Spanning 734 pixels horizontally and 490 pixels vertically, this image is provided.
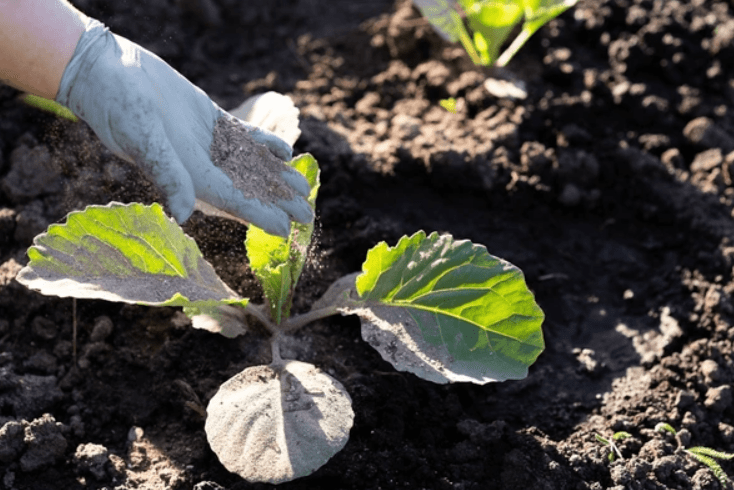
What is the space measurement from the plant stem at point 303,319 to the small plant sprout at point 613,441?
2.33 feet

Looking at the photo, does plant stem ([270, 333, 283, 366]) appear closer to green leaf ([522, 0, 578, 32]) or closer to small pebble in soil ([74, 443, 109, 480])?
small pebble in soil ([74, 443, 109, 480])

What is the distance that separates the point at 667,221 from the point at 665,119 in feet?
1.68

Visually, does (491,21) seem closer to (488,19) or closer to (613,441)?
(488,19)

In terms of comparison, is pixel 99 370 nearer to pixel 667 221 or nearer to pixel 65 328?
pixel 65 328

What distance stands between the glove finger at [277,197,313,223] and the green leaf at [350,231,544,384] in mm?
186

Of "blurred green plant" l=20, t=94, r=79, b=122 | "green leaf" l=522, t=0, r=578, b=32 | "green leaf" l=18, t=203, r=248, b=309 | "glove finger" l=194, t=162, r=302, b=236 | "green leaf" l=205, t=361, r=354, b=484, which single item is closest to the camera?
"green leaf" l=205, t=361, r=354, b=484

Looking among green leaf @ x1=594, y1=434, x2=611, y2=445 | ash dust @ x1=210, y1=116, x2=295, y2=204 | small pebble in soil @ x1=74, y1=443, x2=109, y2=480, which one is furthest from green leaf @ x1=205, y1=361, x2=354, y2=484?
green leaf @ x1=594, y1=434, x2=611, y2=445

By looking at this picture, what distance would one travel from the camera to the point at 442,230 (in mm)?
2348

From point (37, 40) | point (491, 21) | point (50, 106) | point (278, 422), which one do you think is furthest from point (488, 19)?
point (278, 422)

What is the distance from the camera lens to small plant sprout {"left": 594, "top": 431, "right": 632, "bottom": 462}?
1.75 metres

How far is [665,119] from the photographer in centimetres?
276

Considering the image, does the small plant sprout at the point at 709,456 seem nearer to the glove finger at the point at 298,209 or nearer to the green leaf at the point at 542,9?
the glove finger at the point at 298,209

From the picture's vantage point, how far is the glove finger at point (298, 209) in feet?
5.70

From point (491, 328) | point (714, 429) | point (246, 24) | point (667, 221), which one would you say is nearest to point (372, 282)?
point (491, 328)
